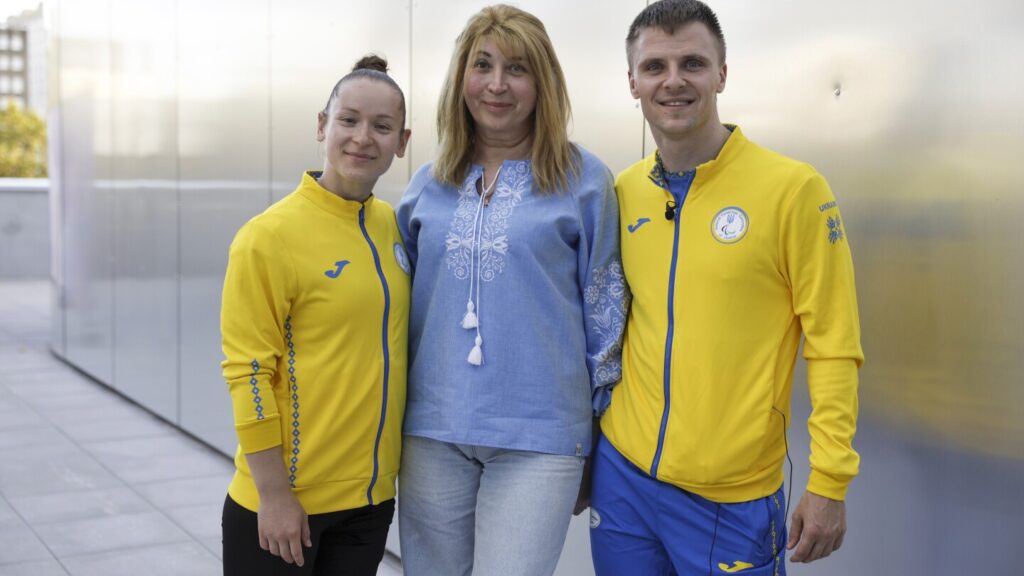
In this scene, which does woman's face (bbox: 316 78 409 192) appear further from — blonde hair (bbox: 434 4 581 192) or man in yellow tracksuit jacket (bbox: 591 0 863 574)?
man in yellow tracksuit jacket (bbox: 591 0 863 574)

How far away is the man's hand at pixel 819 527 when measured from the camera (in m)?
1.95

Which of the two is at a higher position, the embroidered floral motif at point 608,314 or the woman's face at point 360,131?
the woman's face at point 360,131

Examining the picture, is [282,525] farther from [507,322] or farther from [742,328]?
[742,328]

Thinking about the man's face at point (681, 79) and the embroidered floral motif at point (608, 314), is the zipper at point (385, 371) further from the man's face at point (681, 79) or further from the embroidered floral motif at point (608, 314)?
the man's face at point (681, 79)

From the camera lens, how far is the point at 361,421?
7.16ft

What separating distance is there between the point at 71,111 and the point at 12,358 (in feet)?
7.80

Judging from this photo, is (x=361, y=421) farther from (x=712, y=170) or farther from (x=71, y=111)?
(x=71, y=111)

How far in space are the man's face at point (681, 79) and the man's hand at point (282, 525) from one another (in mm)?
1056

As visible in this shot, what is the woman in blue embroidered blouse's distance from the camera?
7.22 feet

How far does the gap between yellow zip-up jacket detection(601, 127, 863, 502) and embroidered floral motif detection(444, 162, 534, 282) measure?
30 centimetres

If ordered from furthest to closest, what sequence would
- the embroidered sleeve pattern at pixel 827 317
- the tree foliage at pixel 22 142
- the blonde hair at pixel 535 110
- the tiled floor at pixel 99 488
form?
the tree foliage at pixel 22 142
the tiled floor at pixel 99 488
the blonde hair at pixel 535 110
the embroidered sleeve pattern at pixel 827 317

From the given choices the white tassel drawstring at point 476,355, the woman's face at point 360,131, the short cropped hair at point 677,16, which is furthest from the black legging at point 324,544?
the short cropped hair at point 677,16

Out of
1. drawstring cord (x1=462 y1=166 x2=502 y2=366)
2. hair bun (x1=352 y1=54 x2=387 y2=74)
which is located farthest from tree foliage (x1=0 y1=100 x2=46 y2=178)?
drawstring cord (x1=462 y1=166 x2=502 y2=366)

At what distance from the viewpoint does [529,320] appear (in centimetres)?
220
